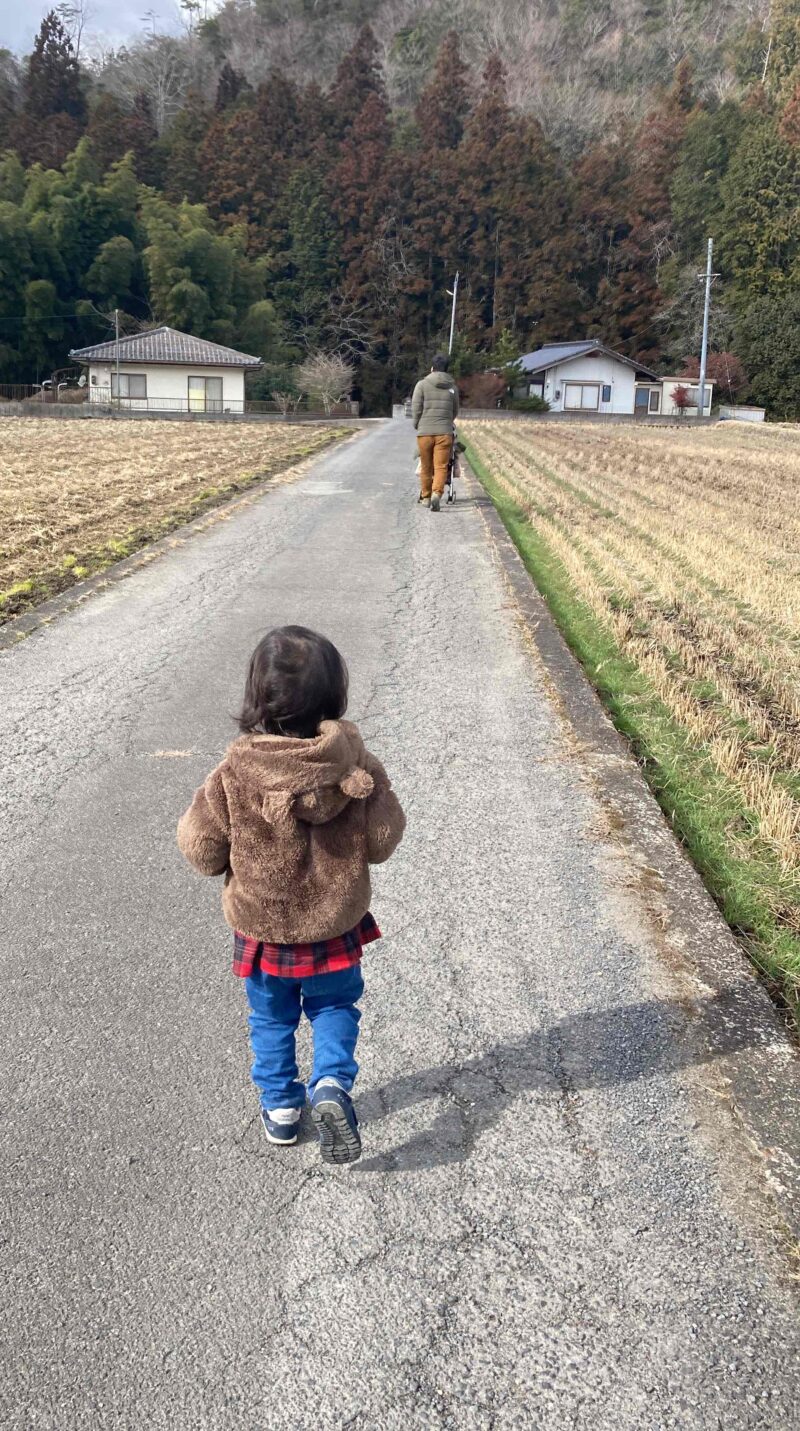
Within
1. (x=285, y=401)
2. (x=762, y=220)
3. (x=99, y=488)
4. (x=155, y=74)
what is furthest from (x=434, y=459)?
(x=155, y=74)

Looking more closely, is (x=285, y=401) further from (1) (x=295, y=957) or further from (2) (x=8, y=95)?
(1) (x=295, y=957)

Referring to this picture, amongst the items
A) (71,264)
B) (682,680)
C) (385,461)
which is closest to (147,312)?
(71,264)

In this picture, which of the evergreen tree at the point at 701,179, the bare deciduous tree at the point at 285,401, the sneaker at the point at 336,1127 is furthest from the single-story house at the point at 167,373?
the sneaker at the point at 336,1127

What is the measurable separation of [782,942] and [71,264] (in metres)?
54.8

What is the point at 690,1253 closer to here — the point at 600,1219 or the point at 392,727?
the point at 600,1219

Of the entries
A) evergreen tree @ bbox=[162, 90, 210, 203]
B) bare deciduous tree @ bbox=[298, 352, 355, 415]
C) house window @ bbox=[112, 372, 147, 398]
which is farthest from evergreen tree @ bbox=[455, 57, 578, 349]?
house window @ bbox=[112, 372, 147, 398]

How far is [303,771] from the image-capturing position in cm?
210

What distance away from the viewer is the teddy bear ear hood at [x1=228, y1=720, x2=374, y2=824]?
2.10 m

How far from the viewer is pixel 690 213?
61031mm

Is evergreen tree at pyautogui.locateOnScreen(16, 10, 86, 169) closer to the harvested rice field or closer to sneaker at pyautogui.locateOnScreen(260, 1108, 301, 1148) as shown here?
the harvested rice field

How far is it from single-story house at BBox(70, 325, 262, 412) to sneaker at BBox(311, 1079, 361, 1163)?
44720 millimetres

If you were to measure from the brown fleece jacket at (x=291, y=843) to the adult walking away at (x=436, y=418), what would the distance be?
28.5 ft

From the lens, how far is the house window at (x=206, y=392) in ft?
148

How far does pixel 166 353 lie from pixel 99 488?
33242 millimetres
